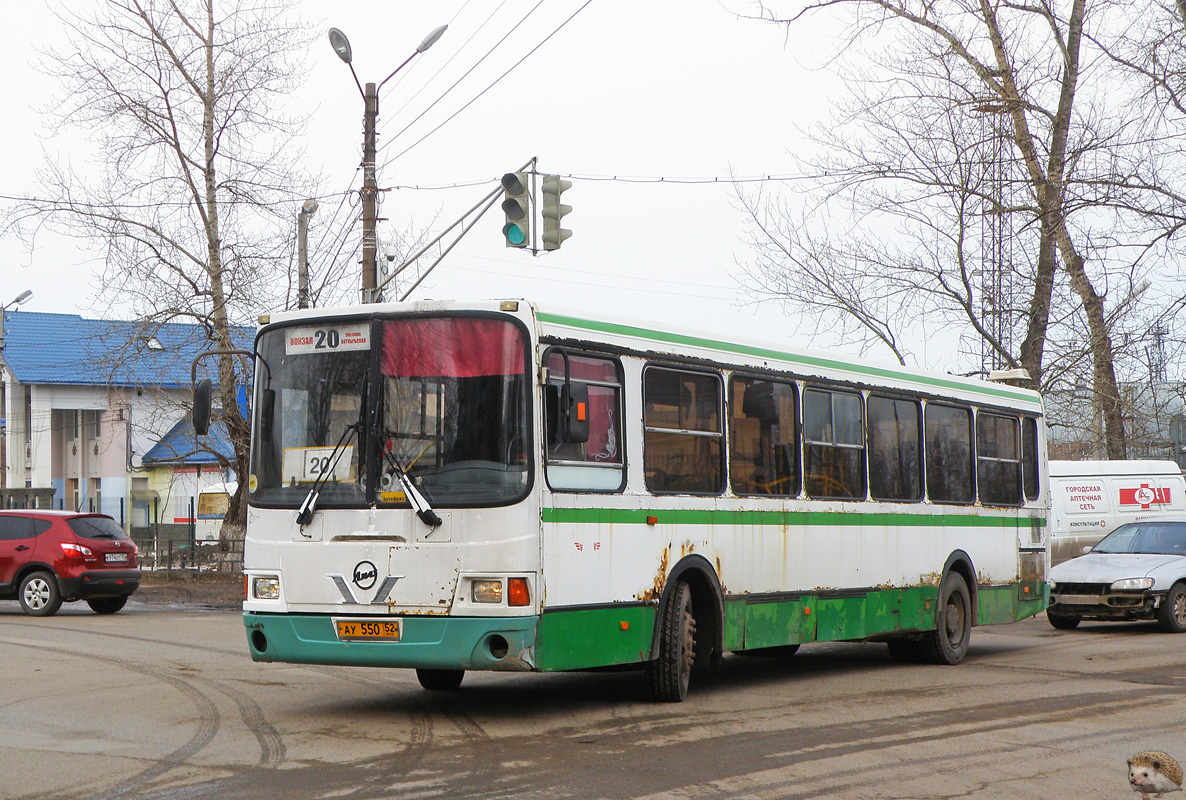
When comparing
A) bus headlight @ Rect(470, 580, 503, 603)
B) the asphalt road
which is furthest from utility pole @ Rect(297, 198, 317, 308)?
bus headlight @ Rect(470, 580, 503, 603)

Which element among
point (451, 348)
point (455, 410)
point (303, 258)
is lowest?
point (455, 410)

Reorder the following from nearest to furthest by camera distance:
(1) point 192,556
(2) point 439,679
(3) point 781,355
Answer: (2) point 439,679
(3) point 781,355
(1) point 192,556

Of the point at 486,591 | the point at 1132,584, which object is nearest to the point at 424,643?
the point at 486,591

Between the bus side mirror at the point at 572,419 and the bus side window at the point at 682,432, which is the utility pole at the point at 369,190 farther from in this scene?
the bus side mirror at the point at 572,419

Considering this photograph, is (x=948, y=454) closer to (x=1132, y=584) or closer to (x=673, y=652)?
(x=673, y=652)

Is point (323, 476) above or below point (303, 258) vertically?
below

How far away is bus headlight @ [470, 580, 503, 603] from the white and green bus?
0.6 inches

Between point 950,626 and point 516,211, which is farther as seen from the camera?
point 516,211

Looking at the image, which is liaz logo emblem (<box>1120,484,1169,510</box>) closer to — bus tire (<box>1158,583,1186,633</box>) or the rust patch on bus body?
bus tire (<box>1158,583,1186,633</box>)

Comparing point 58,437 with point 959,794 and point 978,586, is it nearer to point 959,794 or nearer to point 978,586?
point 978,586

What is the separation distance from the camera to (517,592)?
9148mm

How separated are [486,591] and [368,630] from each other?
0.86 meters

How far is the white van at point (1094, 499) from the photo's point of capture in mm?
28938

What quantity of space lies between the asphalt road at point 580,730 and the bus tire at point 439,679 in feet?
0.50
